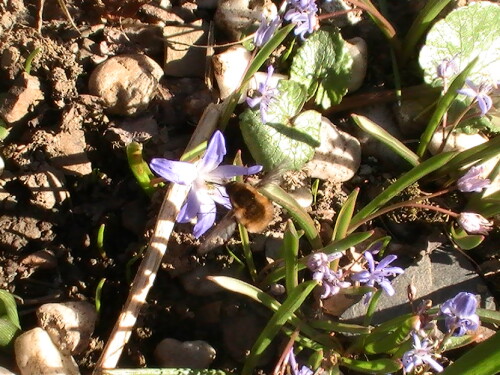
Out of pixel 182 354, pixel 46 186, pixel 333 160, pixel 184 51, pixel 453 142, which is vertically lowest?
pixel 182 354

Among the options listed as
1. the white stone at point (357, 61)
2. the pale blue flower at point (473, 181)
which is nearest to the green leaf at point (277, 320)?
the pale blue flower at point (473, 181)

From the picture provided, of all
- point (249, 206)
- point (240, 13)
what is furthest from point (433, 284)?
point (240, 13)

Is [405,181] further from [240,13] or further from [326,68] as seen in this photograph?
[240,13]

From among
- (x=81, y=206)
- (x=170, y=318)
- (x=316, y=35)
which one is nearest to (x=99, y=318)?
(x=170, y=318)

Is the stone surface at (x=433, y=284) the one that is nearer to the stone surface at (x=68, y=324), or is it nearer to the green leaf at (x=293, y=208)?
the green leaf at (x=293, y=208)

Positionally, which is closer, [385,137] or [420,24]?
[385,137]

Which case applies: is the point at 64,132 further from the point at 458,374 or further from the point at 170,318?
the point at 458,374
